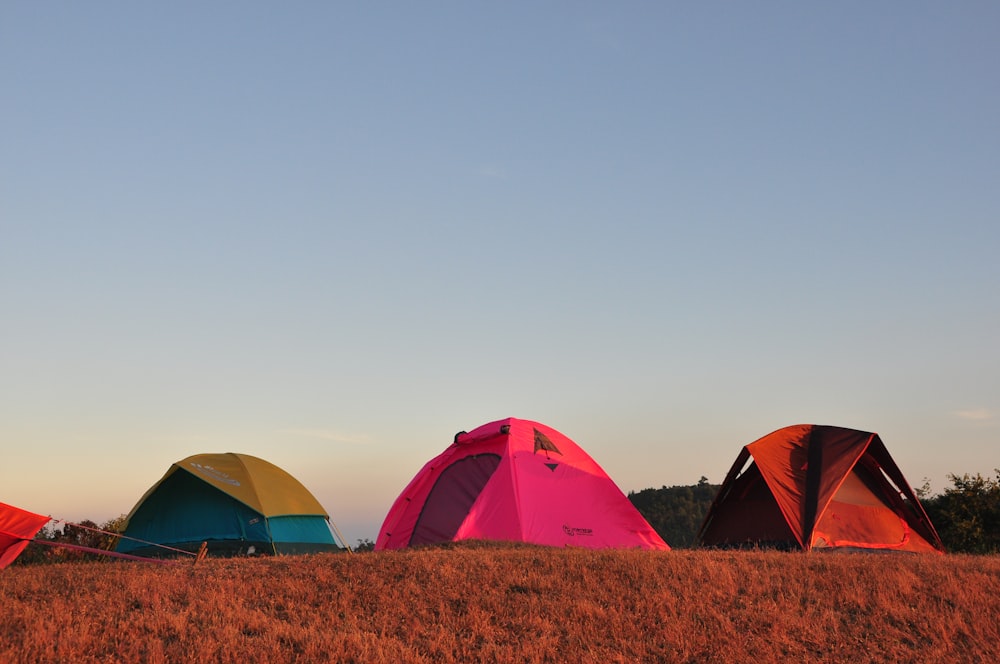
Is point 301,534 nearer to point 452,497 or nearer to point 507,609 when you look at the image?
point 452,497

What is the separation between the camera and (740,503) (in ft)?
72.9

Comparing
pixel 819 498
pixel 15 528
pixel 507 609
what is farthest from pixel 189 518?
pixel 819 498

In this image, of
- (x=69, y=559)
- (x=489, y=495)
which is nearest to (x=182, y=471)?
(x=69, y=559)

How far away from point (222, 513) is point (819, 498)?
1424 centimetres

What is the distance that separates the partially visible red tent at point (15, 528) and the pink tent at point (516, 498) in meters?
8.39

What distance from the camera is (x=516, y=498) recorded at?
20266 millimetres

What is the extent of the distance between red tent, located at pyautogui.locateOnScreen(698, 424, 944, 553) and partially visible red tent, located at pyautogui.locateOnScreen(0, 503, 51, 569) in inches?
599

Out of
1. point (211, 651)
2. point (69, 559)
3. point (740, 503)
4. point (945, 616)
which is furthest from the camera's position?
point (740, 503)

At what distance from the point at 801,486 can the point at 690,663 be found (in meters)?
10.8

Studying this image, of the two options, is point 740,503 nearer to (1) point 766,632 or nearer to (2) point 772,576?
(2) point 772,576

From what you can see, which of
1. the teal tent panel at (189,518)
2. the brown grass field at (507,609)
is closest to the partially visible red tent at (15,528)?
the brown grass field at (507,609)

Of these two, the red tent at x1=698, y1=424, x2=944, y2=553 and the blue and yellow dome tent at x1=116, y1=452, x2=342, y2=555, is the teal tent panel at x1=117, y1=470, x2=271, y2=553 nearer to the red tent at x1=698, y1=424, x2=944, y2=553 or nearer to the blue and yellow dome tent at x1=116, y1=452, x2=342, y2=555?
the blue and yellow dome tent at x1=116, y1=452, x2=342, y2=555

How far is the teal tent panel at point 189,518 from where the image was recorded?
70.4 feet

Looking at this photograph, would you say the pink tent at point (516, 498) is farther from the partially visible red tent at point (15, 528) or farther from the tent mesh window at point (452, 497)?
the partially visible red tent at point (15, 528)
